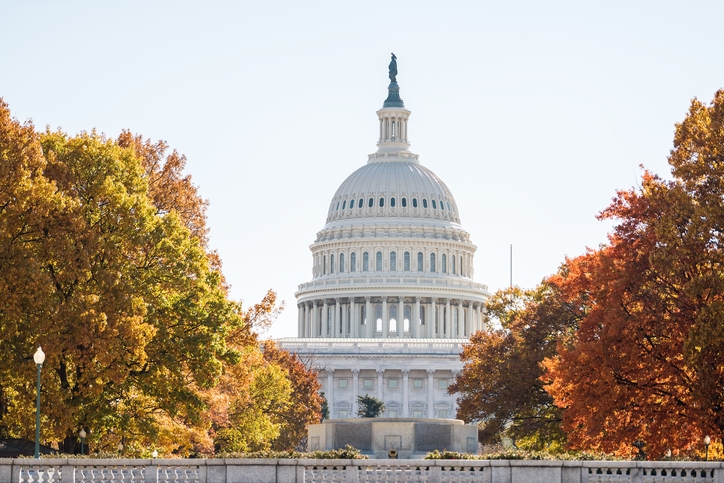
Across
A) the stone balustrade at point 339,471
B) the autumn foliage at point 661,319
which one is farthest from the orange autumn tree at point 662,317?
the stone balustrade at point 339,471

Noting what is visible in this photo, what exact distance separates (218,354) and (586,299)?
72.5 feet

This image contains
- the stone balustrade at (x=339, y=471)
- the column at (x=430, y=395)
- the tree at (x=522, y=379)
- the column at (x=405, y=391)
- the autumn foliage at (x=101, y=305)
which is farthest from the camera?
the column at (x=405, y=391)

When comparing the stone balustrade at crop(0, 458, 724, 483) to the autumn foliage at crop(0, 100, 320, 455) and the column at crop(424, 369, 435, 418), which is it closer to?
the autumn foliage at crop(0, 100, 320, 455)

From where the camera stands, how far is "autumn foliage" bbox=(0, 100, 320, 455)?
2133 inches

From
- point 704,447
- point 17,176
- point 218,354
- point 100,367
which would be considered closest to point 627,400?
point 704,447

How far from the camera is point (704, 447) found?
6000 centimetres

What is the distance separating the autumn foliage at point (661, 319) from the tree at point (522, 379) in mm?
15162

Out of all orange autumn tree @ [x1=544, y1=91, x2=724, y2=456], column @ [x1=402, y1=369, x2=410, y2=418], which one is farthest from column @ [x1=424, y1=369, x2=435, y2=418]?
orange autumn tree @ [x1=544, y1=91, x2=724, y2=456]

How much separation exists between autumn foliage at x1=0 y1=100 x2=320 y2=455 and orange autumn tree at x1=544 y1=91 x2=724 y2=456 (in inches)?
565

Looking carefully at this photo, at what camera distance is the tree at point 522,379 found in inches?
3046

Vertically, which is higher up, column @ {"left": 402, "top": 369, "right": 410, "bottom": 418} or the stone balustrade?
column @ {"left": 402, "top": 369, "right": 410, "bottom": 418}

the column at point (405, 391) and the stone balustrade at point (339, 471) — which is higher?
the column at point (405, 391)

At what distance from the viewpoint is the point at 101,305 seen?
54.9 m

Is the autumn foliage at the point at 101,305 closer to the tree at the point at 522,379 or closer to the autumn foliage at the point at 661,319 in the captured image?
the autumn foliage at the point at 661,319
